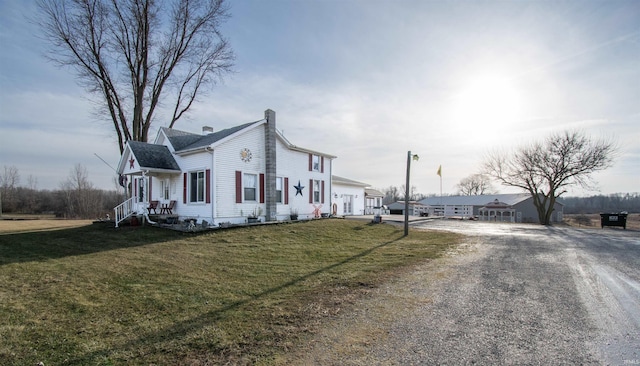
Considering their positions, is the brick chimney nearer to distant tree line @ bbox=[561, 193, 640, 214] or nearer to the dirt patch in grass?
the dirt patch in grass

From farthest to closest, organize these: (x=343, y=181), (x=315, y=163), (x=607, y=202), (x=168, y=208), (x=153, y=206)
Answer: (x=607, y=202), (x=343, y=181), (x=315, y=163), (x=153, y=206), (x=168, y=208)

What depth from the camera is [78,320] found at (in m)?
4.68

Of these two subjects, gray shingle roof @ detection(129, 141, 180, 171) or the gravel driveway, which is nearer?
the gravel driveway

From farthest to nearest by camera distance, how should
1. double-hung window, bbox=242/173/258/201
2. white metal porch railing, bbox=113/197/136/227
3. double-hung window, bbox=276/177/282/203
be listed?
double-hung window, bbox=276/177/282/203
double-hung window, bbox=242/173/258/201
white metal porch railing, bbox=113/197/136/227

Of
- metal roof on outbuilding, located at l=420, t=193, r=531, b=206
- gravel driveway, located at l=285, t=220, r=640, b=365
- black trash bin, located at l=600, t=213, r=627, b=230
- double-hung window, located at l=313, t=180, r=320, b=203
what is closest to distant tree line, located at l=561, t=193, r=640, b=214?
metal roof on outbuilding, located at l=420, t=193, r=531, b=206

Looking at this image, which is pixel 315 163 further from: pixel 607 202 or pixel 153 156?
pixel 607 202

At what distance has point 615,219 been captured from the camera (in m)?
22.1

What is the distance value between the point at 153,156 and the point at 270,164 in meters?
6.03

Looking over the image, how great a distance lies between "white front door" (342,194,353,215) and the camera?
28.8 metres

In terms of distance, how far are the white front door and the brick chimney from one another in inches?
459

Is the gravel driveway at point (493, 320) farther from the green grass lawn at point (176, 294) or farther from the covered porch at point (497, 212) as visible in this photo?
the covered porch at point (497, 212)

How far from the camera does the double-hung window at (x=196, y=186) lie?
1605 centimetres

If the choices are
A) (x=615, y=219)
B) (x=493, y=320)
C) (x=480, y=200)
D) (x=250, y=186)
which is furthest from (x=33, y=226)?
(x=480, y=200)

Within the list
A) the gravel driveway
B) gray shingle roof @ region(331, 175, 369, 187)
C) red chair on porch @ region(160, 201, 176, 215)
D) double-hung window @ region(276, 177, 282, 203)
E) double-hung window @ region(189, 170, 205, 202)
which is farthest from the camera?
gray shingle roof @ region(331, 175, 369, 187)
